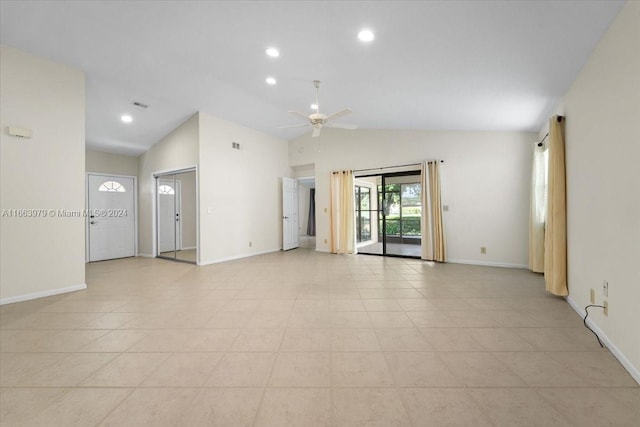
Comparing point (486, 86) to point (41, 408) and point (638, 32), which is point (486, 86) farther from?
point (41, 408)

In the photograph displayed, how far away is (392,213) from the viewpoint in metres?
7.12

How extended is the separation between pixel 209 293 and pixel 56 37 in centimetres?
356

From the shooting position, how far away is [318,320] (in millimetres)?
2688

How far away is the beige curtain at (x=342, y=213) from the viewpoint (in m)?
6.68

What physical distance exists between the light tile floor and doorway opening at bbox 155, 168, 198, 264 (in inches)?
126

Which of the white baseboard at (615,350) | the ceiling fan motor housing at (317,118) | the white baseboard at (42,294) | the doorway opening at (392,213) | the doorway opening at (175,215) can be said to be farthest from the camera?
the doorway opening at (175,215)

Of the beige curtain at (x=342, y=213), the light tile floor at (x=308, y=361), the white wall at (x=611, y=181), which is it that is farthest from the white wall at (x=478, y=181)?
the white wall at (x=611, y=181)

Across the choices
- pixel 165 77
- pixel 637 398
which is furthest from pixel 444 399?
pixel 165 77

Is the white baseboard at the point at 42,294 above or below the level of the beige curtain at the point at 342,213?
below

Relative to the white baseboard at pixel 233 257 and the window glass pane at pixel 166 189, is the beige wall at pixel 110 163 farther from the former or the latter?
the white baseboard at pixel 233 257

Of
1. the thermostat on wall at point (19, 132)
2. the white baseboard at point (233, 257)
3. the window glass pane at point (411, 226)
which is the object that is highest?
the thermostat on wall at point (19, 132)

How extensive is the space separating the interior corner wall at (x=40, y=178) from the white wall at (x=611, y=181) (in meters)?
5.84

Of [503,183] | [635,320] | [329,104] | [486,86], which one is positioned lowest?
[635,320]

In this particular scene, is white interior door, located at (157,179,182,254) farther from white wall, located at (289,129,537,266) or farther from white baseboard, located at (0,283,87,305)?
white wall, located at (289,129,537,266)
